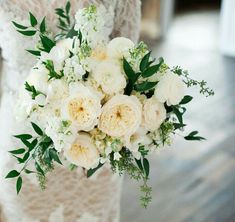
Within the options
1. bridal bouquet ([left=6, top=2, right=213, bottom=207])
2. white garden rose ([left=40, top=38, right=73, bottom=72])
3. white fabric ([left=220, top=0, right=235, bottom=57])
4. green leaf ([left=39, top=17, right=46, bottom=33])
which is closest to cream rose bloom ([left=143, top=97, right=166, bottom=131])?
bridal bouquet ([left=6, top=2, right=213, bottom=207])

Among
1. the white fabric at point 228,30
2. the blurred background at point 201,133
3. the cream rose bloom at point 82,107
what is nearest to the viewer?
the cream rose bloom at point 82,107

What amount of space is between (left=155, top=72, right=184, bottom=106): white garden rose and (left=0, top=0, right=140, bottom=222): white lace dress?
359 millimetres

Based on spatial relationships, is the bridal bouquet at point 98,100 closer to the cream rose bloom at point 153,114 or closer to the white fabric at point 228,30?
the cream rose bloom at point 153,114

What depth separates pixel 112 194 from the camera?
1.71 m

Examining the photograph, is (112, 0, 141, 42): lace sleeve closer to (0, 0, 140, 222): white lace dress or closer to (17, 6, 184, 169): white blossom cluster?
(0, 0, 140, 222): white lace dress

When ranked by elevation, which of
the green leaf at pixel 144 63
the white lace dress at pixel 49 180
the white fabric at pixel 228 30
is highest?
the green leaf at pixel 144 63

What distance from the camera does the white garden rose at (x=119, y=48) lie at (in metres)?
1.22

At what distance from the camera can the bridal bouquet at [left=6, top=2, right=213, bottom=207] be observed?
1.16 m

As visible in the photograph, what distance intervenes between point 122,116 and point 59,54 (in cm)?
21

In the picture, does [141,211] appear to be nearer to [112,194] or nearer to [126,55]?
[112,194]

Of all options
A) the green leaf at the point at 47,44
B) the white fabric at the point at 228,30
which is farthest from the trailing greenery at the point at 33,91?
the white fabric at the point at 228,30

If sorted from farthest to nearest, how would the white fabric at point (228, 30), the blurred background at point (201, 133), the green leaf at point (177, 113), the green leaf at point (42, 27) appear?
1. the white fabric at point (228, 30)
2. the blurred background at point (201, 133)
3. the green leaf at point (42, 27)
4. the green leaf at point (177, 113)

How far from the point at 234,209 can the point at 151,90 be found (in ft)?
5.53

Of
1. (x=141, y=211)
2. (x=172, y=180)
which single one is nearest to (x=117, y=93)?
(x=141, y=211)
